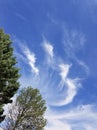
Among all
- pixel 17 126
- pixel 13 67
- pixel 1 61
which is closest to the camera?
pixel 1 61

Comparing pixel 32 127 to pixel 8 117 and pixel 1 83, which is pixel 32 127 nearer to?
pixel 8 117

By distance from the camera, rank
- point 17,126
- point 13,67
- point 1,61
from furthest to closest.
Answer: point 17,126
point 13,67
point 1,61

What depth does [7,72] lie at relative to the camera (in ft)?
124

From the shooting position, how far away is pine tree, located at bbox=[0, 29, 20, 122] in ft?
122

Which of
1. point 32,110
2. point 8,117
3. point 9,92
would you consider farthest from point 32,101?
point 9,92

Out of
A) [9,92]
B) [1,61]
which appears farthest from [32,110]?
[1,61]

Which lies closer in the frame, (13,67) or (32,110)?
(13,67)

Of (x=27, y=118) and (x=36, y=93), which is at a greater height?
(x=36, y=93)

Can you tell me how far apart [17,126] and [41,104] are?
15.3 feet

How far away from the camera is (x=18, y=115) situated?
45.2 m

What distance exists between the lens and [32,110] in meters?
45.5

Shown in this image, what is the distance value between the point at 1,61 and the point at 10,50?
405 centimetres

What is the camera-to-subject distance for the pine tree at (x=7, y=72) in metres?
37.2

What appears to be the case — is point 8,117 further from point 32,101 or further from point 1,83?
point 1,83
